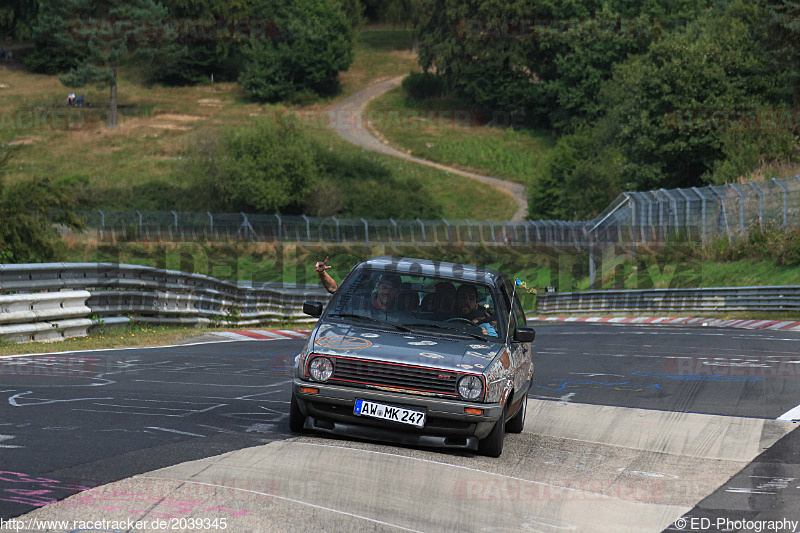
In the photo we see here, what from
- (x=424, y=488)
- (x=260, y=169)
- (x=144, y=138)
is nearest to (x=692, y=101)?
(x=260, y=169)

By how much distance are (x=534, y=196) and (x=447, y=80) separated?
119 ft

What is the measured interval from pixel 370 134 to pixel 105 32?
89.1 feet

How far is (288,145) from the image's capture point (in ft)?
239

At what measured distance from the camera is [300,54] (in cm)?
10500

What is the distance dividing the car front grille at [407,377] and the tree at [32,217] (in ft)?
56.4

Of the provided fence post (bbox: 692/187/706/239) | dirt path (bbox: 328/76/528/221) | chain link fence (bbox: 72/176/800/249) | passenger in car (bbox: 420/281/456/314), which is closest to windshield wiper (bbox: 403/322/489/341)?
passenger in car (bbox: 420/281/456/314)

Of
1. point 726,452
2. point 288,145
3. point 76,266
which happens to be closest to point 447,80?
point 288,145

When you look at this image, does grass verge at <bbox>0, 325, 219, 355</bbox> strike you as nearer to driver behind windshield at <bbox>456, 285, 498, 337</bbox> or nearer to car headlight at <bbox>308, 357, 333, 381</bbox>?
car headlight at <bbox>308, 357, 333, 381</bbox>

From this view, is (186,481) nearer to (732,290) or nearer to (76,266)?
(76,266)

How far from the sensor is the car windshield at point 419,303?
8781 mm

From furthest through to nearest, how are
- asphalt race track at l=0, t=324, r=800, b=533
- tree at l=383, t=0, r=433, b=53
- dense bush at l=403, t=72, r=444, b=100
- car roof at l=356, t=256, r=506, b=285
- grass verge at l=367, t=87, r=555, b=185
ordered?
tree at l=383, t=0, r=433, b=53 → dense bush at l=403, t=72, r=444, b=100 → grass verge at l=367, t=87, r=555, b=185 → car roof at l=356, t=256, r=506, b=285 → asphalt race track at l=0, t=324, r=800, b=533

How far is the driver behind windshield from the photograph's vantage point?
8.82m

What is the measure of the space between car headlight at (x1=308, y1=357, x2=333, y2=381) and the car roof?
59.1 inches

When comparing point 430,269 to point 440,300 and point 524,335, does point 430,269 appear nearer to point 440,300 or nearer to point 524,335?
point 440,300
